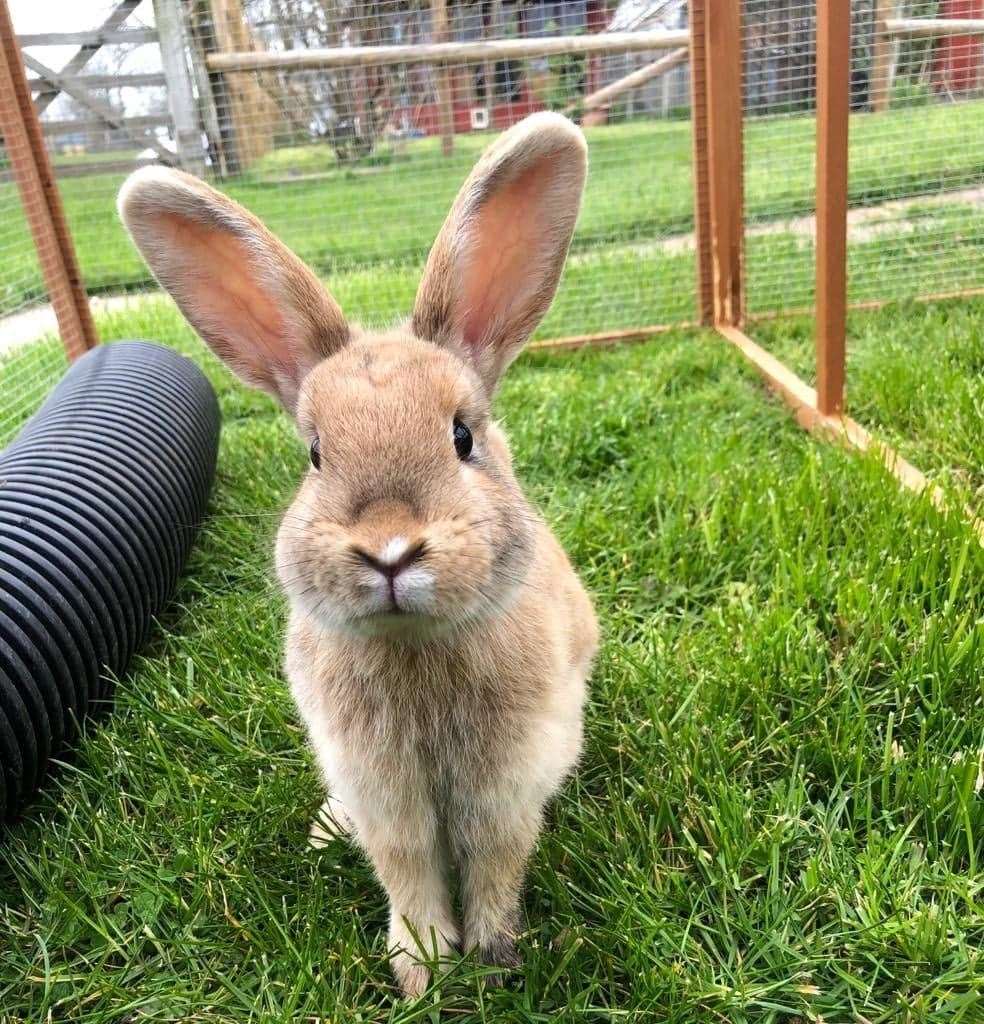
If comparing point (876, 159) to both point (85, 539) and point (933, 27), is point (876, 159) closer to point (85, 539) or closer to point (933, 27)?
point (933, 27)

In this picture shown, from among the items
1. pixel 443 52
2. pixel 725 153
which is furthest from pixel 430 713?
pixel 443 52

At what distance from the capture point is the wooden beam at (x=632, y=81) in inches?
197

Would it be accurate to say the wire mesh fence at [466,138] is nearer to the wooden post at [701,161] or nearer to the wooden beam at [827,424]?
the wooden post at [701,161]

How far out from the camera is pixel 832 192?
9.88 feet

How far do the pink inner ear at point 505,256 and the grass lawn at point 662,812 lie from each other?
0.64 metres

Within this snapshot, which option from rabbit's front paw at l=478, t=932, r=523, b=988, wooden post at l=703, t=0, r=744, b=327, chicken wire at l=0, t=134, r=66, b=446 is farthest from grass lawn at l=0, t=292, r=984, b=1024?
wooden post at l=703, t=0, r=744, b=327

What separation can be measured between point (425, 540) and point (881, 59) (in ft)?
13.5

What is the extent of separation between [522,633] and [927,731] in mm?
855

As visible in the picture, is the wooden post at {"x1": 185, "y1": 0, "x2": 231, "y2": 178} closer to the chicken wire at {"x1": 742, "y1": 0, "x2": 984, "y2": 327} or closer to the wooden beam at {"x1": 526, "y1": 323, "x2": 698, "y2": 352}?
the wooden beam at {"x1": 526, "y1": 323, "x2": 698, "y2": 352}

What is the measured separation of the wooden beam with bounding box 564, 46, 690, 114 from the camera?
4.99 m

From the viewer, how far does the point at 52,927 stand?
1731mm

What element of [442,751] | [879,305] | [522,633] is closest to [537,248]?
[522,633]

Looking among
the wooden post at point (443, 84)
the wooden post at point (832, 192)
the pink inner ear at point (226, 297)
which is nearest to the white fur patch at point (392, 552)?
the pink inner ear at point (226, 297)

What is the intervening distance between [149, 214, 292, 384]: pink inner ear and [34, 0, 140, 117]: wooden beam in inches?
163
